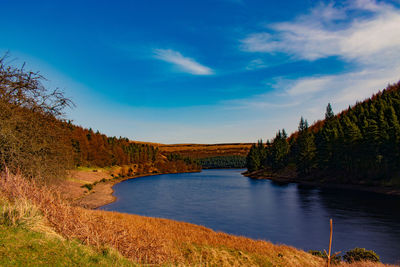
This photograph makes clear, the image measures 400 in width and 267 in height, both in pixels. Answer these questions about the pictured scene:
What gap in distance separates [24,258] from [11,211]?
3.50 metres

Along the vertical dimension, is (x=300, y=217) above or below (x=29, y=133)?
below

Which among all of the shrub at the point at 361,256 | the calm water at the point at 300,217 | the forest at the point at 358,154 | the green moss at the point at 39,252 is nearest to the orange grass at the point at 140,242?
the green moss at the point at 39,252

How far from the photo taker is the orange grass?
11.5 m

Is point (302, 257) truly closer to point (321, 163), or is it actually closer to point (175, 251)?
point (175, 251)

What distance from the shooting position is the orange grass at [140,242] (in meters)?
11.5

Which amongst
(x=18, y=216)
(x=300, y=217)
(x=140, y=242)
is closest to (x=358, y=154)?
(x=300, y=217)

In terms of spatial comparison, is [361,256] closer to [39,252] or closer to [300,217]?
[39,252]

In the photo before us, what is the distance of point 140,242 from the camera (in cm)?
1287

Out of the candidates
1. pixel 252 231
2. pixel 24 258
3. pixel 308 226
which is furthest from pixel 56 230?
pixel 308 226

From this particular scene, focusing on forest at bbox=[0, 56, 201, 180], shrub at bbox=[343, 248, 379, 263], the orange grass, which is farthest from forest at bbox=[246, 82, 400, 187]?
forest at bbox=[0, 56, 201, 180]

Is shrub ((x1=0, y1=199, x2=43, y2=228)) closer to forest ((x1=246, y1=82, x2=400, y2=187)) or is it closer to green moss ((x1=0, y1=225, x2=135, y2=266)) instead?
green moss ((x1=0, y1=225, x2=135, y2=266))

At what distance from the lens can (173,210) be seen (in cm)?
4775

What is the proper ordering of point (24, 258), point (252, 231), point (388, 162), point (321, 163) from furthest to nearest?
point (321, 163) < point (388, 162) < point (252, 231) < point (24, 258)

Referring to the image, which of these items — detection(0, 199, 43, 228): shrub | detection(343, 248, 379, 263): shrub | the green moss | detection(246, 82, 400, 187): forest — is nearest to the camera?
the green moss
